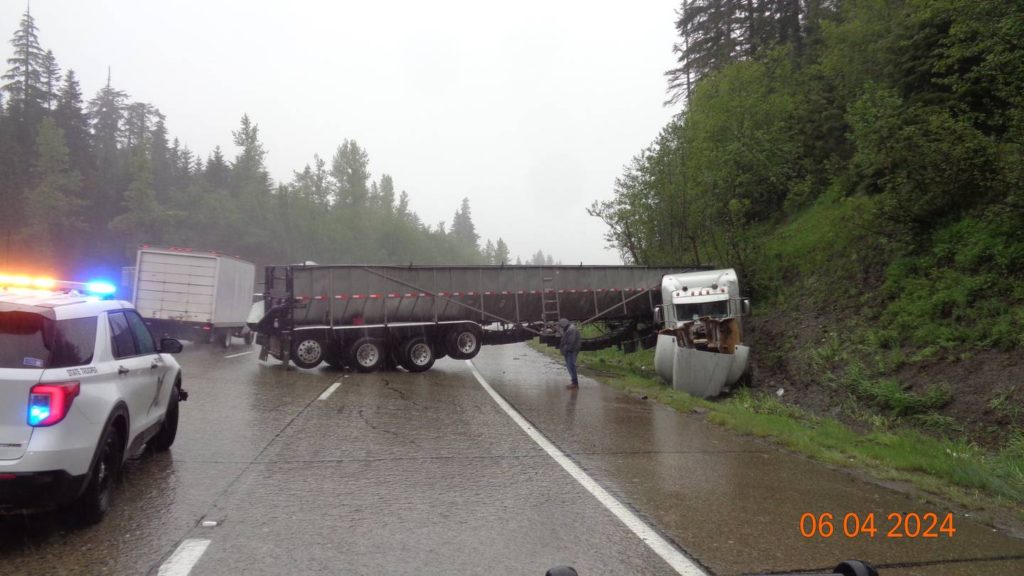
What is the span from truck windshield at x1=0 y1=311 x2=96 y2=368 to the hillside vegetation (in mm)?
11565

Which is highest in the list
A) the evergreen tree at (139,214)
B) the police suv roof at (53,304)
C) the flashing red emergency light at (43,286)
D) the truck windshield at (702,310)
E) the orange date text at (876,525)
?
the evergreen tree at (139,214)

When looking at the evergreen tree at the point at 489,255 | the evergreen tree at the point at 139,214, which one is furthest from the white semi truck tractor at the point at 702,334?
the evergreen tree at the point at 489,255

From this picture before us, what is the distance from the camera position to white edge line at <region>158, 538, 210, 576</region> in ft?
12.9

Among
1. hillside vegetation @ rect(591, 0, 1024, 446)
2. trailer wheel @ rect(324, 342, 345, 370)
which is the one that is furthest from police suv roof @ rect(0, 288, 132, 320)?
trailer wheel @ rect(324, 342, 345, 370)

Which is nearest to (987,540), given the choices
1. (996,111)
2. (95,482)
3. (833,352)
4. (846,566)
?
(846,566)

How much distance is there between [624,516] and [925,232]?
49.4 ft

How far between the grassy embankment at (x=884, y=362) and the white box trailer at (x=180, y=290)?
12.9 metres

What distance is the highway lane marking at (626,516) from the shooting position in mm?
4184

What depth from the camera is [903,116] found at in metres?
16.4

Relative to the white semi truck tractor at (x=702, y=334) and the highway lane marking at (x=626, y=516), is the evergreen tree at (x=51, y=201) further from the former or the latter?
the highway lane marking at (x=626, y=516)

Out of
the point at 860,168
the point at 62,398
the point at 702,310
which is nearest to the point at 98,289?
the point at 62,398

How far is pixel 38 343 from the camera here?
14.7ft

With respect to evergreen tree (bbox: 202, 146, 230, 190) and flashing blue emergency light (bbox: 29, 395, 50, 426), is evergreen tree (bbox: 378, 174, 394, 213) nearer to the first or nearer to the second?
evergreen tree (bbox: 202, 146, 230, 190)

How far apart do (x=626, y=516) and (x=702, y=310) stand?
45.7 ft
